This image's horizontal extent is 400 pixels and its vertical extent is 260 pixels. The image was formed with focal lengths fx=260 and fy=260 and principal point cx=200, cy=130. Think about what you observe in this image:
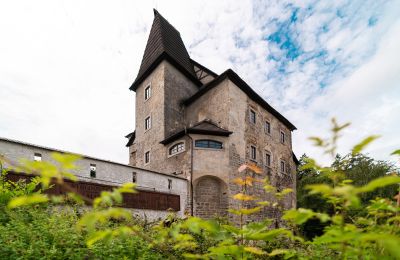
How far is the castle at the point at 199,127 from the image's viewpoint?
51.1 feet

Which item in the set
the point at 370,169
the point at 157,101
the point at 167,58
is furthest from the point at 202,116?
the point at 370,169

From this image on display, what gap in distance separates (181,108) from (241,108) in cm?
451

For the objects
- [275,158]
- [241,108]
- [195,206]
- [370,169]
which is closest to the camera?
[195,206]

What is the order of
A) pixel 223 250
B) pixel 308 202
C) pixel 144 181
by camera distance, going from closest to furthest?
pixel 223 250 → pixel 144 181 → pixel 308 202

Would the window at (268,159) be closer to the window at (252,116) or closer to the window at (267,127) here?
the window at (267,127)

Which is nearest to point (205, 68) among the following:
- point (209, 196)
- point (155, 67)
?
point (155, 67)

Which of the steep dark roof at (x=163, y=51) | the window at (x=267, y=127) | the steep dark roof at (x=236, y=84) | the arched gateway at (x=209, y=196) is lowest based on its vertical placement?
the arched gateway at (x=209, y=196)

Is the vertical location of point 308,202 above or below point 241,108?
below

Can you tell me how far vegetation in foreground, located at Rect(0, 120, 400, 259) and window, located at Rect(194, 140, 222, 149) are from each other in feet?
31.1

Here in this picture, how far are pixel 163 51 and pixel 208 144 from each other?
24.3ft

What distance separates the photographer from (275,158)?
853 inches

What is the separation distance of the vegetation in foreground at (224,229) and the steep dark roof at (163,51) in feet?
45.4

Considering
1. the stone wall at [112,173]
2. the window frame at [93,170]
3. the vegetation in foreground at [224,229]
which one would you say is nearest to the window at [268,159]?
the stone wall at [112,173]

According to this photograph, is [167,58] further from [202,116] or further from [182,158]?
[182,158]
